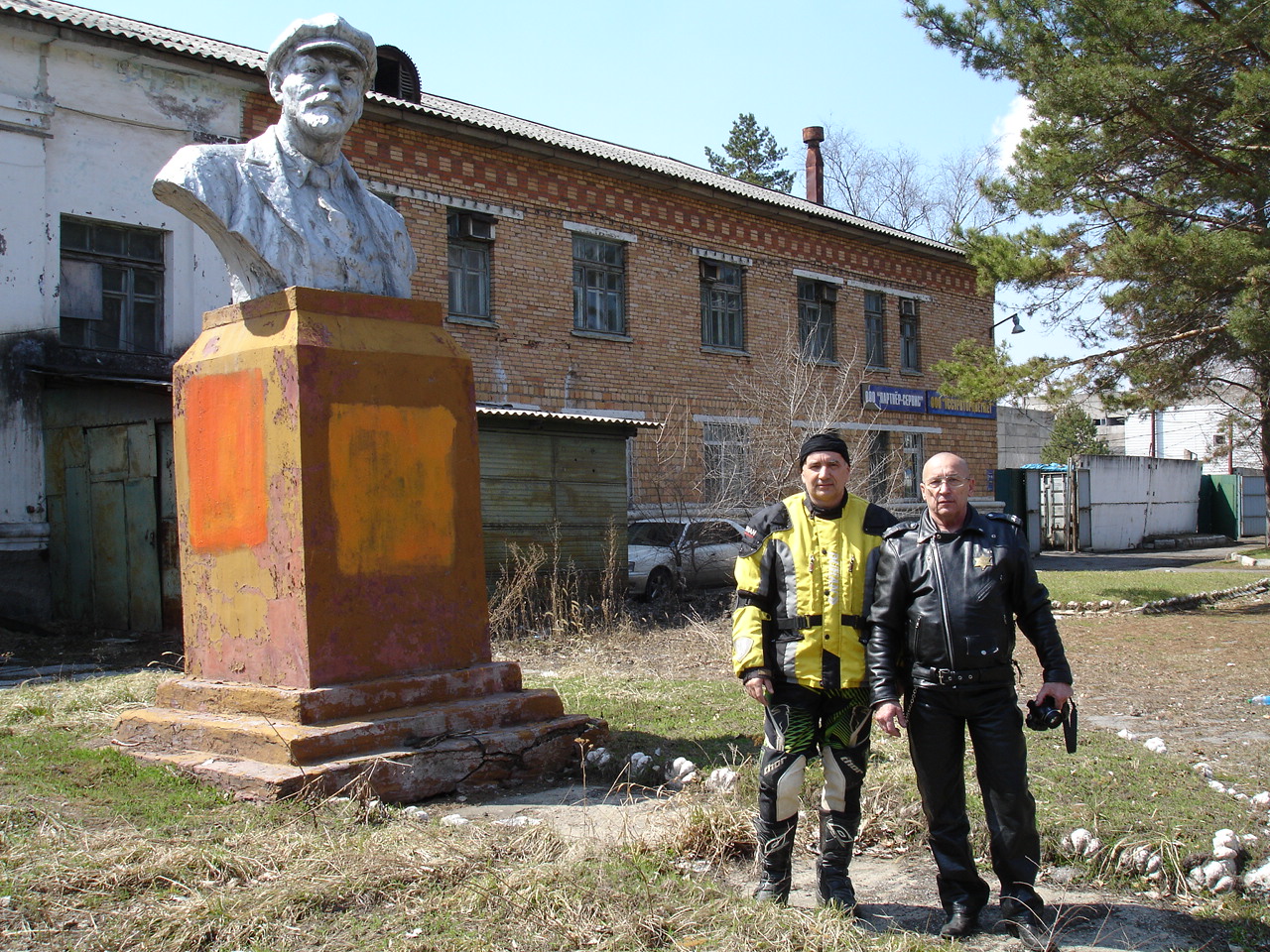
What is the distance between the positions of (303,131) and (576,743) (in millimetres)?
3052

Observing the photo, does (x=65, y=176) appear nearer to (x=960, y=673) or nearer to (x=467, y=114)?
(x=467, y=114)

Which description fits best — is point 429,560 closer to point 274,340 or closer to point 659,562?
point 274,340

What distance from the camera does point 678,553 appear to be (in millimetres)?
14023

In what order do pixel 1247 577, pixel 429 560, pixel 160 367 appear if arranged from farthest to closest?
1. pixel 1247 577
2. pixel 160 367
3. pixel 429 560

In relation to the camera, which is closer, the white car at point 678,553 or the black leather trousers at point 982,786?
the black leather trousers at point 982,786

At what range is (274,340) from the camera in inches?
178

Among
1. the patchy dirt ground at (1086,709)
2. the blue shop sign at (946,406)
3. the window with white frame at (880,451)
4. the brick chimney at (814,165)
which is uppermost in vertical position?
the brick chimney at (814,165)

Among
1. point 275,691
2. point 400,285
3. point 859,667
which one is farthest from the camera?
point 400,285

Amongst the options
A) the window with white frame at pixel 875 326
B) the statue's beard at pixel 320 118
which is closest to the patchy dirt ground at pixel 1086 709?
the statue's beard at pixel 320 118

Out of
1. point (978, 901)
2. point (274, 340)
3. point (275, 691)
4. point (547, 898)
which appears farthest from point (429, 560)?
point (978, 901)

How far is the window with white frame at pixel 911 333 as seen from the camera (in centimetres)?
2256

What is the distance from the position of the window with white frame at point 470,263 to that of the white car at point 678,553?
382 cm

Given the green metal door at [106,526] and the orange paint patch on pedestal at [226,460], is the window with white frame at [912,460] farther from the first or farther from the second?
the orange paint patch on pedestal at [226,460]

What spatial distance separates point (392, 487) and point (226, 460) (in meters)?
0.74
